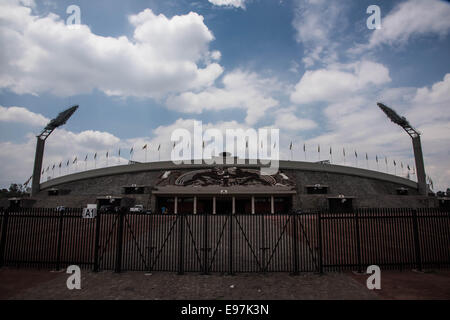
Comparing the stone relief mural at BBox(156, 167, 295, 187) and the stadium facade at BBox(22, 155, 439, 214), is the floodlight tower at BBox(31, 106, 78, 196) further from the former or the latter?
the stone relief mural at BBox(156, 167, 295, 187)

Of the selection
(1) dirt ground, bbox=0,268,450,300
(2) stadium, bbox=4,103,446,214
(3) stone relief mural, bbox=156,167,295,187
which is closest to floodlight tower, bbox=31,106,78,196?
(2) stadium, bbox=4,103,446,214

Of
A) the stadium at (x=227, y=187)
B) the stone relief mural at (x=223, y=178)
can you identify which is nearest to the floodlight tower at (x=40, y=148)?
the stadium at (x=227, y=187)

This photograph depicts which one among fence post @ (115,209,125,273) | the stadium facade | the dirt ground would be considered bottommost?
the dirt ground

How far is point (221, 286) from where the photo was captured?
8.59 meters

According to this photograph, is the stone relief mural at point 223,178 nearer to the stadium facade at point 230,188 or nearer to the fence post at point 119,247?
the stadium facade at point 230,188

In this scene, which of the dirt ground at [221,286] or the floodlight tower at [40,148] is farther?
the floodlight tower at [40,148]

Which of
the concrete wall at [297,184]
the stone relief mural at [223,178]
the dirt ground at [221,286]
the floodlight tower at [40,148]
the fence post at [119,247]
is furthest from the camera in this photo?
the floodlight tower at [40,148]

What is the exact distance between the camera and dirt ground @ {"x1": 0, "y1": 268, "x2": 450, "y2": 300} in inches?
303

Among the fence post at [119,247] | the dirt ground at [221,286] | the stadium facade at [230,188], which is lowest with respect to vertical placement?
the dirt ground at [221,286]

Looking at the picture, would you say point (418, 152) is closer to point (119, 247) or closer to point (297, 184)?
point (297, 184)

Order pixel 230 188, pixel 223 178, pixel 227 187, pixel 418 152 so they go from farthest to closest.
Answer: pixel 418 152 < pixel 223 178 < pixel 227 187 < pixel 230 188

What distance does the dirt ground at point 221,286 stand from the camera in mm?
7703

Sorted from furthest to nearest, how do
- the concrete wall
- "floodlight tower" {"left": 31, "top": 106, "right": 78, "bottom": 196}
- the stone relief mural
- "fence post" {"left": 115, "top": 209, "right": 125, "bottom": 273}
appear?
"floodlight tower" {"left": 31, "top": 106, "right": 78, "bottom": 196}, the stone relief mural, the concrete wall, "fence post" {"left": 115, "top": 209, "right": 125, "bottom": 273}

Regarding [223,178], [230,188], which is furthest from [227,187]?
[223,178]
